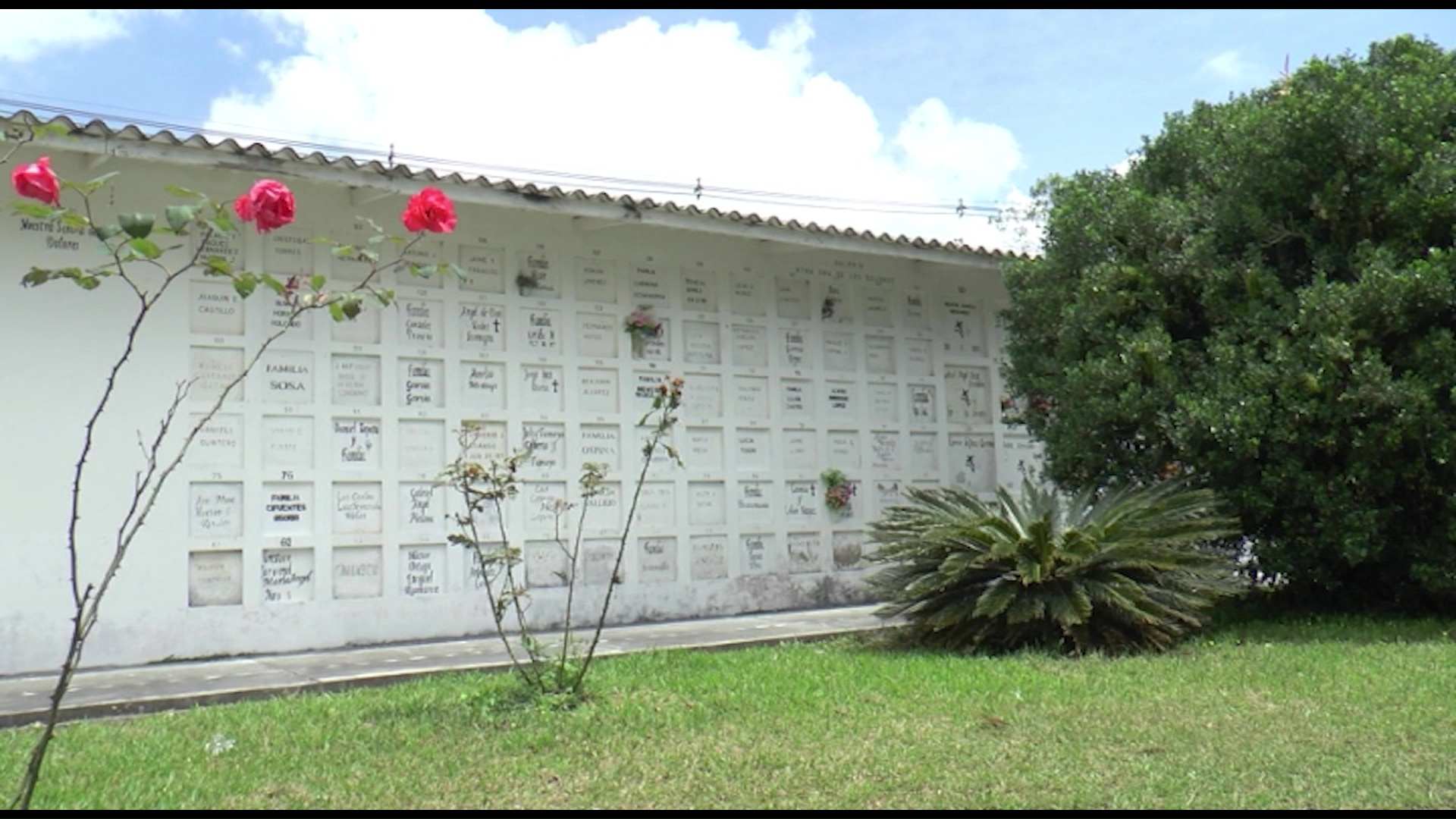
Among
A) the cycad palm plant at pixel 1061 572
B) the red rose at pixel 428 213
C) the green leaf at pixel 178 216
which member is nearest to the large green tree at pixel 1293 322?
the cycad palm plant at pixel 1061 572

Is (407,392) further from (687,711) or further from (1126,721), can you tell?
(1126,721)

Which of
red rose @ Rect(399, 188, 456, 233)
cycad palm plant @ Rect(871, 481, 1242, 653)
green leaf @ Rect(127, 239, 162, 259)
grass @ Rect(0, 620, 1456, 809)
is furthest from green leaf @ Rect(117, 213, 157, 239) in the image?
cycad palm plant @ Rect(871, 481, 1242, 653)

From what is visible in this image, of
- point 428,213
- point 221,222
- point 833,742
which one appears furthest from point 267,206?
point 833,742

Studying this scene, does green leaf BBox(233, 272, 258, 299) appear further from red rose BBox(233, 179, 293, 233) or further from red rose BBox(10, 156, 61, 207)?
red rose BBox(10, 156, 61, 207)

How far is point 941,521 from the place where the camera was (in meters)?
8.41

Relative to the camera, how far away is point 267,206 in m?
4.12

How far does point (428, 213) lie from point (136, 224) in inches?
54.9

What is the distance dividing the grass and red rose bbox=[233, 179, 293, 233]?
1.96 m

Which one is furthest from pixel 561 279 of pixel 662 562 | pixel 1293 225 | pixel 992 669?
pixel 1293 225

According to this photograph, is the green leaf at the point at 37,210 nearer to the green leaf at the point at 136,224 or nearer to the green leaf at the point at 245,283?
the green leaf at the point at 136,224

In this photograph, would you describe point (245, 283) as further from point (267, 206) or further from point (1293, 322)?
point (1293, 322)

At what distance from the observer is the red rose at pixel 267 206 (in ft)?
13.5

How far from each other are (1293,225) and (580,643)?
214 inches

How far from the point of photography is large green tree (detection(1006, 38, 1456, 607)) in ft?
27.0
